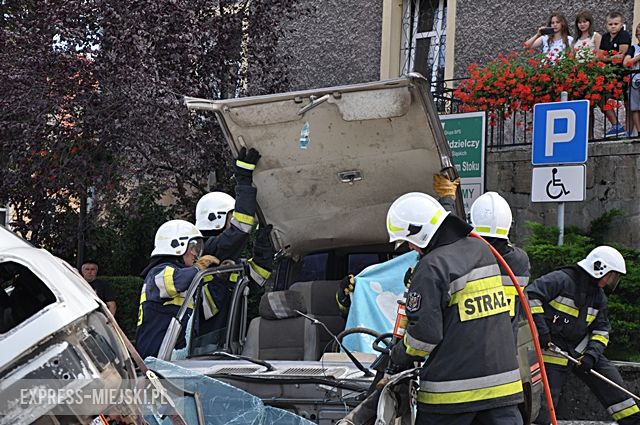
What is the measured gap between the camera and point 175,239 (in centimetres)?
629

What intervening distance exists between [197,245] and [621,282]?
16.2ft

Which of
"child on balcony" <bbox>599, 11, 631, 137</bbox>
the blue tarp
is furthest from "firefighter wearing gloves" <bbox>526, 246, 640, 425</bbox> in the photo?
the blue tarp

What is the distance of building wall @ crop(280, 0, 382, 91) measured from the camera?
1536 centimetres

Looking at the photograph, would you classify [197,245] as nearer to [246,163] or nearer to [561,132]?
[246,163]

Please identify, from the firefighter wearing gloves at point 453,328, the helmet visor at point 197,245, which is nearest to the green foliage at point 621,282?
the helmet visor at point 197,245

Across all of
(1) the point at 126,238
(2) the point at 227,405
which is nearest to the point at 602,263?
(2) the point at 227,405

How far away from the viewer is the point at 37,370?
282 centimetres

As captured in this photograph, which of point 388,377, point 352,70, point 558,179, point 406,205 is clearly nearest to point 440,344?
point 388,377

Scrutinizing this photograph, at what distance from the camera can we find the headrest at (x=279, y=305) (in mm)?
6379

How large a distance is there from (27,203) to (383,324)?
21.1 ft

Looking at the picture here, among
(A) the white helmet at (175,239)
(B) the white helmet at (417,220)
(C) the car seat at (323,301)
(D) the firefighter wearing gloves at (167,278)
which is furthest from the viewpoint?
(C) the car seat at (323,301)

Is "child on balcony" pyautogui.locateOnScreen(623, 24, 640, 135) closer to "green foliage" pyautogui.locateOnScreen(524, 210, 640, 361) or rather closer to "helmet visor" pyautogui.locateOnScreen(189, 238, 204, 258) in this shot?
"green foliage" pyautogui.locateOnScreen(524, 210, 640, 361)

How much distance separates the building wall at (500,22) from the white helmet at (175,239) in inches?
311

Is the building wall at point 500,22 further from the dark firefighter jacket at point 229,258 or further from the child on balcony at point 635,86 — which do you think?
the dark firefighter jacket at point 229,258
